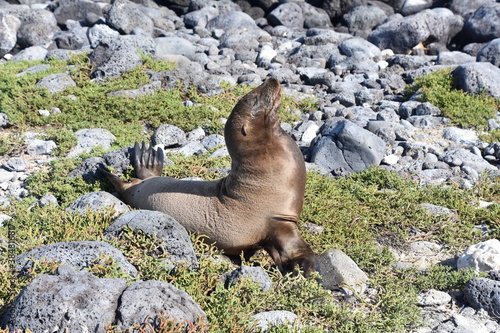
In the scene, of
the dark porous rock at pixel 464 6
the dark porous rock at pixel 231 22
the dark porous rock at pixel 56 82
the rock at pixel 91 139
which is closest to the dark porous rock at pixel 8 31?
the dark porous rock at pixel 56 82

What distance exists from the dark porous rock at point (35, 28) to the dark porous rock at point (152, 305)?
1352 cm

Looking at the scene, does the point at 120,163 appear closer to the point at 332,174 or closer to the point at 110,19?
the point at 332,174

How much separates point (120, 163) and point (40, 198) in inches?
41.3

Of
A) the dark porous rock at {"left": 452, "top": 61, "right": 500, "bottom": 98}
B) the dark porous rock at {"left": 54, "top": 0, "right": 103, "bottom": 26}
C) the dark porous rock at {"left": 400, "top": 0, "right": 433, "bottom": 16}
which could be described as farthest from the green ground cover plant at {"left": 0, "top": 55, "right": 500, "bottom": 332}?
the dark porous rock at {"left": 400, "top": 0, "right": 433, "bottom": 16}

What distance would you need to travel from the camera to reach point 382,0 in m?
25.1

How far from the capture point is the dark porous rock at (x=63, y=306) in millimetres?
3413

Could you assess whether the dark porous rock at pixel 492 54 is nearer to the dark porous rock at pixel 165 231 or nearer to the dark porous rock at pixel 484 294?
the dark porous rock at pixel 484 294

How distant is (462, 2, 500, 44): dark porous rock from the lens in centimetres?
1717

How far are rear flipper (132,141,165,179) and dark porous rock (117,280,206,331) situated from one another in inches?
134

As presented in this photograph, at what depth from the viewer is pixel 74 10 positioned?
1977 centimetres

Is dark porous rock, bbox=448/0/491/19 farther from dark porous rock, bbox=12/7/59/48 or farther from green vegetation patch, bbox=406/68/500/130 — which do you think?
dark porous rock, bbox=12/7/59/48

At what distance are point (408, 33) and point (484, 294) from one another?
13.6m

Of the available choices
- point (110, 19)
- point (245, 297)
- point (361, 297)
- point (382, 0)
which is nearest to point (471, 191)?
point (361, 297)

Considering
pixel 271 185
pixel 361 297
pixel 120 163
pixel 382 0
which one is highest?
pixel 271 185
